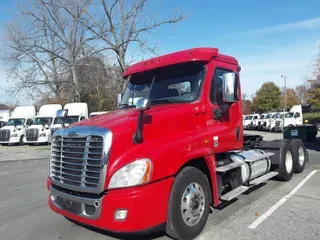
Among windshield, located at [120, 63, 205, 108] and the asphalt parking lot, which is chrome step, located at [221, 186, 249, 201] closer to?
the asphalt parking lot

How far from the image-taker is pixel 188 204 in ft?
14.3

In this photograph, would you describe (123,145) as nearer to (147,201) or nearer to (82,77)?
(147,201)

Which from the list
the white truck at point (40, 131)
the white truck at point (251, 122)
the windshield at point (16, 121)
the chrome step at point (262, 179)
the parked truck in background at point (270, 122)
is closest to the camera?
the chrome step at point (262, 179)

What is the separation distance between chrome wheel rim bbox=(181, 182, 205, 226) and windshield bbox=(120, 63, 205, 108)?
1.35 m

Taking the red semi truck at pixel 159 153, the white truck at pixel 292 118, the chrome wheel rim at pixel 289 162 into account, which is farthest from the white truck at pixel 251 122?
the red semi truck at pixel 159 153

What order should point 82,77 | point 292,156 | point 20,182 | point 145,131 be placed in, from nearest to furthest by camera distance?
point 145,131
point 292,156
point 20,182
point 82,77

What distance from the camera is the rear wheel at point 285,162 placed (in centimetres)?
766

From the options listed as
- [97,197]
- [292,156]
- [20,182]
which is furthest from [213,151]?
[20,182]

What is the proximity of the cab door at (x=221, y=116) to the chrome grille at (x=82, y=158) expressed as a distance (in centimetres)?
184

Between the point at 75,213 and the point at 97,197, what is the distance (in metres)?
0.47

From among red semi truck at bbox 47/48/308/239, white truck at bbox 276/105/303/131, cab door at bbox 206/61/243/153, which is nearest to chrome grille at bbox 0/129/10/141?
red semi truck at bbox 47/48/308/239

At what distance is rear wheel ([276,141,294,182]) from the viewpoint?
25.1 ft

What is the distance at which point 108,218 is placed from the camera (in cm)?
379

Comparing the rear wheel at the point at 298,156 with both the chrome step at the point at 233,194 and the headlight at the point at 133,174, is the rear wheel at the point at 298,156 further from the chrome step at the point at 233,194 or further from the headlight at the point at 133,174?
the headlight at the point at 133,174
